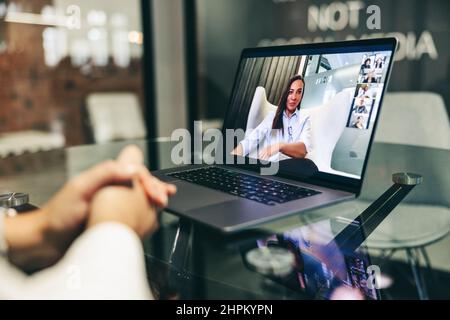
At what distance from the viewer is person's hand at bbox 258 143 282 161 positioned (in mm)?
938

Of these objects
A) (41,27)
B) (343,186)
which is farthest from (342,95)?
(41,27)

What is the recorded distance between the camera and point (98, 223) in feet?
1.61

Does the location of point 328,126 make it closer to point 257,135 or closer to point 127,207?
point 257,135

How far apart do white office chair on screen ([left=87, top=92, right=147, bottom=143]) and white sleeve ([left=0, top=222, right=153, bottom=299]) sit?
2762 millimetres

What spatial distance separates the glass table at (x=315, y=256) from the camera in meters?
0.58

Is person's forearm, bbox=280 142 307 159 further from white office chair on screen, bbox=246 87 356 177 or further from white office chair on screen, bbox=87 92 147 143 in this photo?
white office chair on screen, bbox=87 92 147 143

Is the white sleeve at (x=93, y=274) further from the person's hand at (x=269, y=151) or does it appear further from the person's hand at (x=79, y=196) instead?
the person's hand at (x=269, y=151)

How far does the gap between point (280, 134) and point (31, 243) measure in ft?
1.83

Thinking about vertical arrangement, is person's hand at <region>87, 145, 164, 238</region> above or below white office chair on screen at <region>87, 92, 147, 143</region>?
above

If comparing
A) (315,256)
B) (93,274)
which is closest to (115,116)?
(315,256)

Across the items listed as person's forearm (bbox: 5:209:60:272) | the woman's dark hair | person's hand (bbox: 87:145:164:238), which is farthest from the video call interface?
person's forearm (bbox: 5:209:60:272)

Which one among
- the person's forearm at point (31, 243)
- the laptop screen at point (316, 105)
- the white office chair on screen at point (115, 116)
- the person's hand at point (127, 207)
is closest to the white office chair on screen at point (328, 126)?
the laptop screen at point (316, 105)
